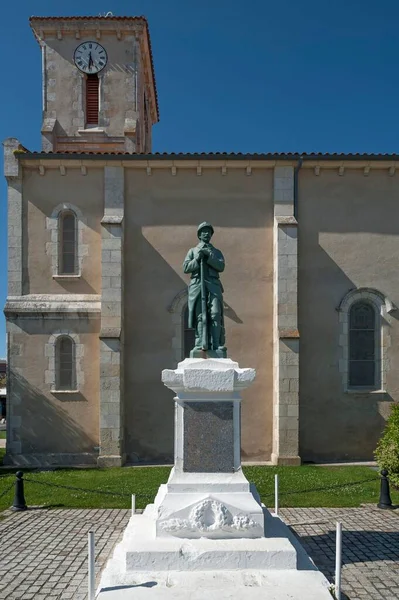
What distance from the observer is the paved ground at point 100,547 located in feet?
20.8

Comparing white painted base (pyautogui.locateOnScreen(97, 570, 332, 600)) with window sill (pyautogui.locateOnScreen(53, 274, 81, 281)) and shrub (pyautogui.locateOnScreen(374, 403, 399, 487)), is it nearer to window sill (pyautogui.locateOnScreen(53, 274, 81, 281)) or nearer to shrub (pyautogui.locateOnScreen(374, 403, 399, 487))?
shrub (pyautogui.locateOnScreen(374, 403, 399, 487))

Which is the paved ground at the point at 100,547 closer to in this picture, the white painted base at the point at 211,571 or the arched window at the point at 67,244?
the white painted base at the point at 211,571

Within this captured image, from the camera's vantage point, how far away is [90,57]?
19.1 metres

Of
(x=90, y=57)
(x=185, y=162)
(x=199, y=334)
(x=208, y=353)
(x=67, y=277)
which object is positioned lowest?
(x=208, y=353)

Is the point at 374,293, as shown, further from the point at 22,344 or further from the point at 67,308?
the point at 22,344

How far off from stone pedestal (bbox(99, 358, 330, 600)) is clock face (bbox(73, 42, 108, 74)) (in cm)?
1624

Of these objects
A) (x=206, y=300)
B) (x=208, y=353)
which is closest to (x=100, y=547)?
(x=208, y=353)

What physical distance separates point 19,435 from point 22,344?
2.70 metres

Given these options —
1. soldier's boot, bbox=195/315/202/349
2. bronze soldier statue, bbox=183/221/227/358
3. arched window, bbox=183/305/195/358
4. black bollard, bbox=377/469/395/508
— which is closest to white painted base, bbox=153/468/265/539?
bronze soldier statue, bbox=183/221/227/358

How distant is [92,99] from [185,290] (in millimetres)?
9244

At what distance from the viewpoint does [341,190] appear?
15711 millimetres

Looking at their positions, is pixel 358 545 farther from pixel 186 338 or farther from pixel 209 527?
pixel 186 338

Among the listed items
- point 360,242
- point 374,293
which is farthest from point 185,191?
point 374,293

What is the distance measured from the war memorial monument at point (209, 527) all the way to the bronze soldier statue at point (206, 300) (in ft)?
0.06
